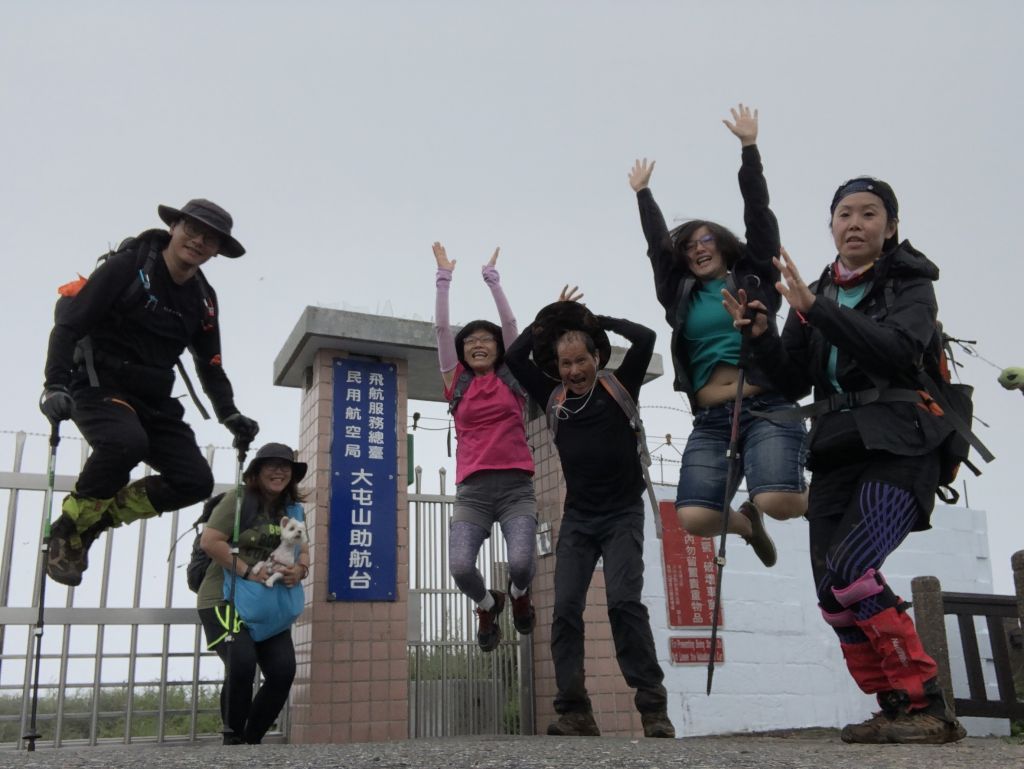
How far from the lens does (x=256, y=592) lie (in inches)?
204

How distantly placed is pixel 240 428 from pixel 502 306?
5.36 feet

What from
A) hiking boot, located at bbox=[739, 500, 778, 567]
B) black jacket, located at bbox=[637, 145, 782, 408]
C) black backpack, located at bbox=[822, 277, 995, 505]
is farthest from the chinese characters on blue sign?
black backpack, located at bbox=[822, 277, 995, 505]

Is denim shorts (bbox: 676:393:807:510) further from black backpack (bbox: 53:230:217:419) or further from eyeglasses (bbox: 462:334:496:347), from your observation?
black backpack (bbox: 53:230:217:419)

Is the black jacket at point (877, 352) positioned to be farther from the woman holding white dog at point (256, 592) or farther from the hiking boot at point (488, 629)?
the woman holding white dog at point (256, 592)

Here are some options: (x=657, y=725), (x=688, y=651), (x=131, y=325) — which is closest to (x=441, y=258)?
(x=131, y=325)

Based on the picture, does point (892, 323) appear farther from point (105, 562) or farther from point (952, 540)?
point (952, 540)

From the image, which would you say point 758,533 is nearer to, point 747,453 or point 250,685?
point 747,453

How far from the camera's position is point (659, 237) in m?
4.37

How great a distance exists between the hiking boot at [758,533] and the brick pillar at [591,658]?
2.12 meters

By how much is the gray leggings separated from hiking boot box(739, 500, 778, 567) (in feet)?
3.72

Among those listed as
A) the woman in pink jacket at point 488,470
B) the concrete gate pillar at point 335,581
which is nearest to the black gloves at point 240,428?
the woman in pink jacket at point 488,470

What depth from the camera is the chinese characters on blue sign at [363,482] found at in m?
6.21

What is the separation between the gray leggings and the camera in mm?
4789

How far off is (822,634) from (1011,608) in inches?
99.5
